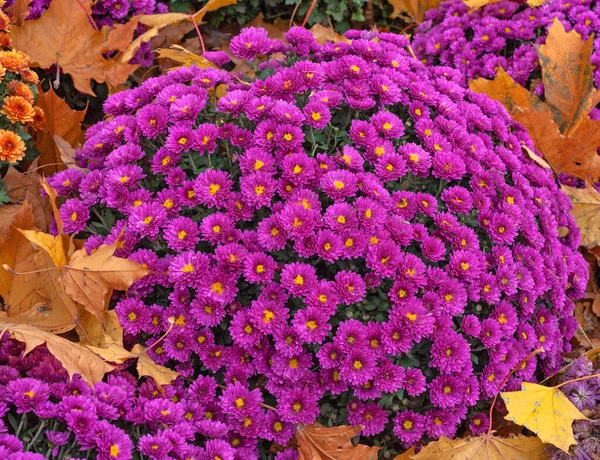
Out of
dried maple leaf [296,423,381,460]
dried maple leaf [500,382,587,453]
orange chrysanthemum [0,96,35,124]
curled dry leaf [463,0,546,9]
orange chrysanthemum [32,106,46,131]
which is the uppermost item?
curled dry leaf [463,0,546,9]

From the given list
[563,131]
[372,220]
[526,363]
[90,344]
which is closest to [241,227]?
[372,220]

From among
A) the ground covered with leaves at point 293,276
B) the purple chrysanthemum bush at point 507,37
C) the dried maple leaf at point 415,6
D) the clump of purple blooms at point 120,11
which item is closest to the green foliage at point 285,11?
the dried maple leaf at point 415,6

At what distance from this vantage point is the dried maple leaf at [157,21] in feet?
10.4

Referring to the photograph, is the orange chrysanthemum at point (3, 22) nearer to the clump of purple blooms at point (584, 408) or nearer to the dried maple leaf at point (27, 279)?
the dried maple leaf at point (27, 279)

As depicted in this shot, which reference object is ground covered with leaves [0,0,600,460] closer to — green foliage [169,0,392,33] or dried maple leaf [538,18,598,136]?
dried maple leaf [538,18,598,136]

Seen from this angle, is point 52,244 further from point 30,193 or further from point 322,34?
point 322,34

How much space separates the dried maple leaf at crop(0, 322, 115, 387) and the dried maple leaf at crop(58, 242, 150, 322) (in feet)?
0.44

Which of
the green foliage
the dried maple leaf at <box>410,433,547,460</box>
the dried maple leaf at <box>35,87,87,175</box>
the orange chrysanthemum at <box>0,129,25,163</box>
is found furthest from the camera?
the green foliage

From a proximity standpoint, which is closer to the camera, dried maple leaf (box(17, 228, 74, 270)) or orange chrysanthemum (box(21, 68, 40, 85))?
dried maple leaf (box(17, 228, 74, 270))

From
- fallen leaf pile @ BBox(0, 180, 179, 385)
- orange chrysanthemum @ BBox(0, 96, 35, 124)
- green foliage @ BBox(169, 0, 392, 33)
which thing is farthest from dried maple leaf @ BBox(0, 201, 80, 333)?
green foliage @ BBox(169, 0, 392, 33)

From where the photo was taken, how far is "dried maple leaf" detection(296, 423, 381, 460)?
2109 mm

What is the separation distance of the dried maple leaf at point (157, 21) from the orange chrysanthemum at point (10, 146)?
0.78 meters

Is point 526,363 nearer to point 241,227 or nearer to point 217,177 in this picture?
point 241,227

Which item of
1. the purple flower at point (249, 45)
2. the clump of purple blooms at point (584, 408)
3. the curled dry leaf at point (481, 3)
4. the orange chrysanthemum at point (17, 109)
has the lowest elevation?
the clump of purple blooms at point (584, 408)
